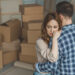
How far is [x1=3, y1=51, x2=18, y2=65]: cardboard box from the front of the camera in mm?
3312

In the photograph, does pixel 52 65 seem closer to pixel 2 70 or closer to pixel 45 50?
pixel 45 50

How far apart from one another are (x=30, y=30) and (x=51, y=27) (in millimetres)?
1812

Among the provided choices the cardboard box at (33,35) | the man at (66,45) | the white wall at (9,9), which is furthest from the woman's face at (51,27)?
the white wall at (9,9)

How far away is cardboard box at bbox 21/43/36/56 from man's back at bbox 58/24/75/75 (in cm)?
206

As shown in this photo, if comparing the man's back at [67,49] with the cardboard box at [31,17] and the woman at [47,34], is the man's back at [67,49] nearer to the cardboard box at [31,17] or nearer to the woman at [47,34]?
the woman at [47,34]

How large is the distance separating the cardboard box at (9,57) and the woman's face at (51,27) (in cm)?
189

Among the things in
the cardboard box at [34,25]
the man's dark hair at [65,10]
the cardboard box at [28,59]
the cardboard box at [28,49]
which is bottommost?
the cardboard box at [28,59]

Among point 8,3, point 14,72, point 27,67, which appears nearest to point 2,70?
point 14,72

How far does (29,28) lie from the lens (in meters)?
3.35

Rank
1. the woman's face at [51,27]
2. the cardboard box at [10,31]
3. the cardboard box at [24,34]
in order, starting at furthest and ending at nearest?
the cardboard box at [24,34]
the cardboard box at [10,31]
the woman's face at [51,27]

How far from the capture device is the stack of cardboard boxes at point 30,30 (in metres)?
3.32

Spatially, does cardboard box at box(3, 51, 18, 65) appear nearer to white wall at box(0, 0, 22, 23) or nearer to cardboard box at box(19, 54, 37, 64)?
cardboard box at box(19, 54, 37, 64)

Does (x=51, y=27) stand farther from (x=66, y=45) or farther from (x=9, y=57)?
(x=9, y=57)

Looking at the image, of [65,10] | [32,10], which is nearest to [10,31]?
[32,10]
